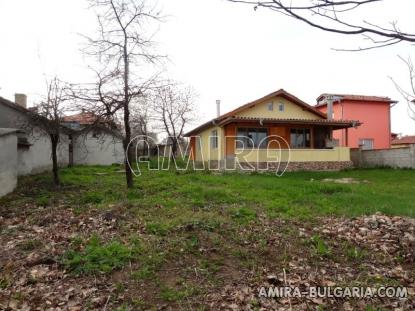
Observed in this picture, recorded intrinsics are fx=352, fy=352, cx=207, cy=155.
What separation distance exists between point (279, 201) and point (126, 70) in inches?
255

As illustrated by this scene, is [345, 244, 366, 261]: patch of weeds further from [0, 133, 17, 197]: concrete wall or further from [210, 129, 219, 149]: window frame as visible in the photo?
[210, 129, 219, 149]: window frame

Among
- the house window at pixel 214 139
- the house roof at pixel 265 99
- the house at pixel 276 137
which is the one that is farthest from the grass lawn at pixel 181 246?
the house window at pixel 214 139

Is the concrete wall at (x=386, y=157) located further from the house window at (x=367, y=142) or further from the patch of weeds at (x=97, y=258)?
the patch of weeds at (x=97, y=258)

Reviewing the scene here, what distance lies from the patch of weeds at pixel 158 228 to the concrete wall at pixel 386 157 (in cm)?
1756

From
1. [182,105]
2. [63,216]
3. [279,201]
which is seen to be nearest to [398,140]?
[182,105]

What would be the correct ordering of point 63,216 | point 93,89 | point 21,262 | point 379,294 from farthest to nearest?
point 93,89
point 63,216
point 21,262
point 379,294

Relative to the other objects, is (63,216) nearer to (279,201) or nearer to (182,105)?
(279,201)

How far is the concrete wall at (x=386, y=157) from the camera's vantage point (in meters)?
19.6

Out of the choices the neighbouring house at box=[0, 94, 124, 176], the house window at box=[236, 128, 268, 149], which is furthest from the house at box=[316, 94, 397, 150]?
the neighbouring house at box=[0, 94, 124, 176]

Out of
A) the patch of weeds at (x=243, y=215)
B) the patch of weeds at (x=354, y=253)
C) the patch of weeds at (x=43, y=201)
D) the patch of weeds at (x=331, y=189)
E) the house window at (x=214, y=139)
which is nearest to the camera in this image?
the patch of weeds at (x=354, y=253)

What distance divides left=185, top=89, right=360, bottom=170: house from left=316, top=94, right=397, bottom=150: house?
339 inches

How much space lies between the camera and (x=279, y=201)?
9.30 m

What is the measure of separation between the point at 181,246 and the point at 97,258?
1311mm

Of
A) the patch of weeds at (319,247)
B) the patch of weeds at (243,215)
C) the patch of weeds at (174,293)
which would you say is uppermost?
the patch of weeds at (243,215)
